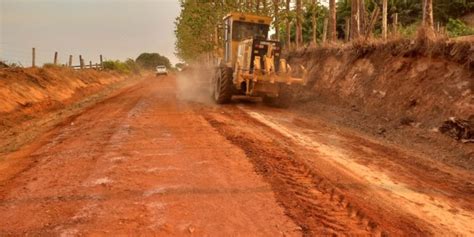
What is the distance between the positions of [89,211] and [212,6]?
109 feet

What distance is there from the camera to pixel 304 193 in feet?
20.3

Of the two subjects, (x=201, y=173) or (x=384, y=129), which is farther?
(x=384, y=129)

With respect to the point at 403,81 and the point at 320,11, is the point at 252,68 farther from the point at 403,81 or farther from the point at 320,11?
the point at 320,11

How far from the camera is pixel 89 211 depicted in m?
5.39

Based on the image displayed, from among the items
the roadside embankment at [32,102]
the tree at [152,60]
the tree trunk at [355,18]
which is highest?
the tree at [152,60]

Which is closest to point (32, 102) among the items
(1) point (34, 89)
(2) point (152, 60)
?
(1) point (34, 89)

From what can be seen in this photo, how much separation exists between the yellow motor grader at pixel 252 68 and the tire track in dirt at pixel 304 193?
6.76 metres

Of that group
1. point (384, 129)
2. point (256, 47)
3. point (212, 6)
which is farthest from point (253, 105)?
point (212, 6)

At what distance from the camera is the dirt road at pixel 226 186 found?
16.8ft

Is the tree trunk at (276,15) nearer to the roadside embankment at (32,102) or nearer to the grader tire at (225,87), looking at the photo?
the grader tire at (225,87)

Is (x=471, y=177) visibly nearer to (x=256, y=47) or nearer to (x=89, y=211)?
(x=89, y=211)

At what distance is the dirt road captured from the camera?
5.11 m

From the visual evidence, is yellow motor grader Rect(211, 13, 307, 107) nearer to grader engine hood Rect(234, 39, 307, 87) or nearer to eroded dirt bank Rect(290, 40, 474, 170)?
grader engine hood Rect(234, 39, 307, 87)

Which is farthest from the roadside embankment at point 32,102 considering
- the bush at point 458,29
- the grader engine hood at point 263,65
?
the bush at point 458,29
